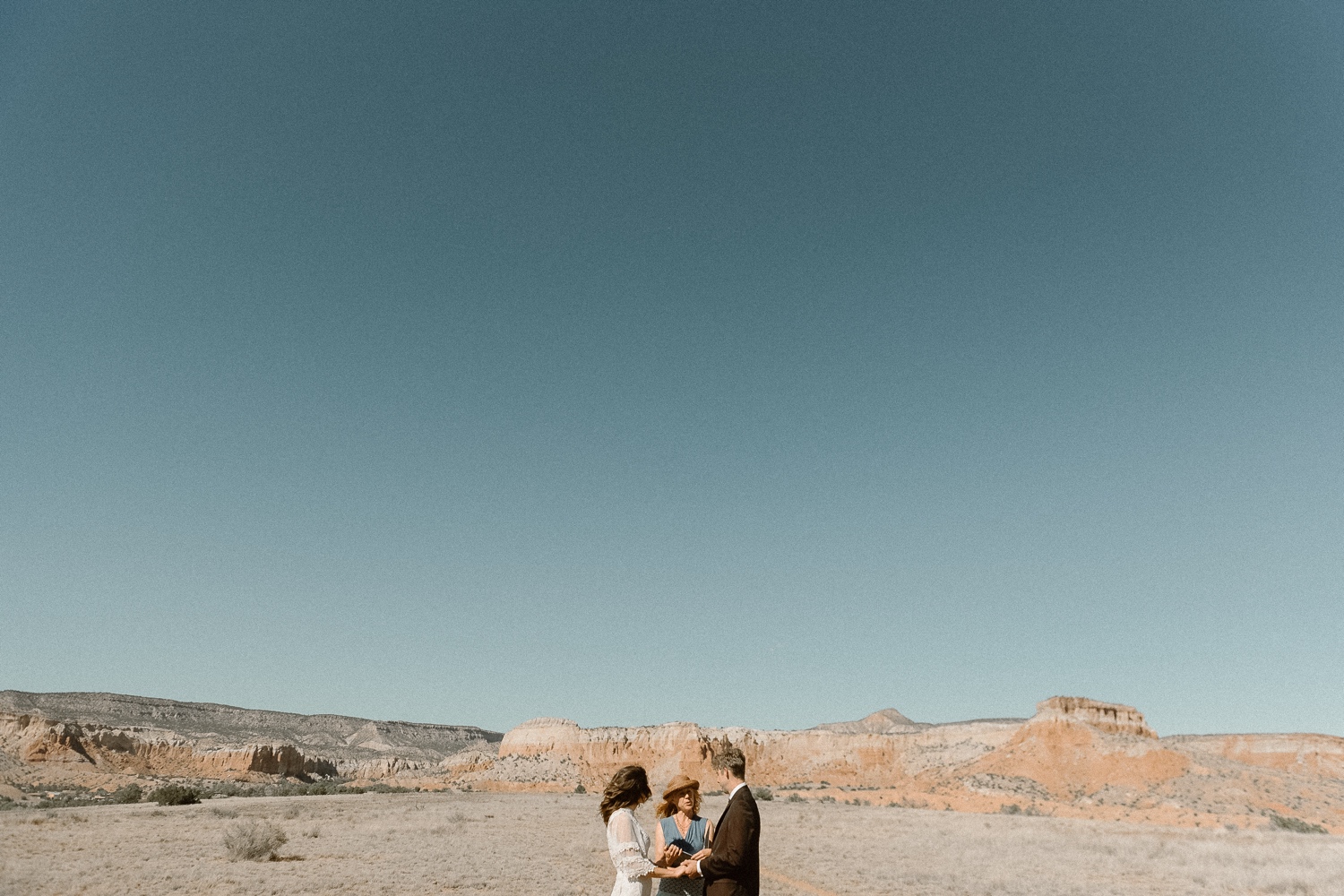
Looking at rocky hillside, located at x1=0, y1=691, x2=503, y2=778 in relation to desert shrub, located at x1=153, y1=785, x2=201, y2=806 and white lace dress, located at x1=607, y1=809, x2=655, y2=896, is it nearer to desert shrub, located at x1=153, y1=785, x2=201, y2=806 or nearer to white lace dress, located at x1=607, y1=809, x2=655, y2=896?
desert shrub, located at x1=153, y1=785, x2=201, y2=806

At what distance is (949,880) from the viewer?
17.2m

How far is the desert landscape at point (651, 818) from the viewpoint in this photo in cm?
1684

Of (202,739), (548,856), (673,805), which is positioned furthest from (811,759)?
(673,805)

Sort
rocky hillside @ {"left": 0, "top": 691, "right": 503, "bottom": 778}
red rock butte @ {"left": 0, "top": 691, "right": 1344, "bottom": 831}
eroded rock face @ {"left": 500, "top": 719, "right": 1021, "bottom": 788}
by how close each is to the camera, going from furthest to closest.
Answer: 1. eroded rock face @ {"left": 500, "top": 719, "right": 1021, "bottom": 788}
2. rocky hillside @ {"left": 0, "top": 691, "right": 503, "bottom": 778}
3. red rock butte @ {"left": 0, "top": 691, "right": 1344, "bottom": 831}

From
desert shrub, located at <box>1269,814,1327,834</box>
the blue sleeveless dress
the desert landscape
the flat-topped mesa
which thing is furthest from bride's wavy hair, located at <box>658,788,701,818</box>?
the flat-topped mesa

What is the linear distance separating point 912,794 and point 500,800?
102 feet

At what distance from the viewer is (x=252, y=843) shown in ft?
58.0

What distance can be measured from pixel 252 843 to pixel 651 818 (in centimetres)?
1627

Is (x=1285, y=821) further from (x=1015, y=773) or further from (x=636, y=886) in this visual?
(x=636, y=886)

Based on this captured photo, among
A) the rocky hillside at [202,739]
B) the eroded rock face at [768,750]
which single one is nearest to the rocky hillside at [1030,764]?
the eroded rock face at [768,750]

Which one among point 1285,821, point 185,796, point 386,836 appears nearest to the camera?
point 386,836

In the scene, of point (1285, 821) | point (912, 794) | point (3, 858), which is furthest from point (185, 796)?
point (1285, 821)

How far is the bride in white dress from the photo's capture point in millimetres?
5379

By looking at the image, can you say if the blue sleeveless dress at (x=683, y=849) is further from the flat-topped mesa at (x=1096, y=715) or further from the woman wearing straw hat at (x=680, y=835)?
the flat-topped mesa at (x=1096, y=715)
